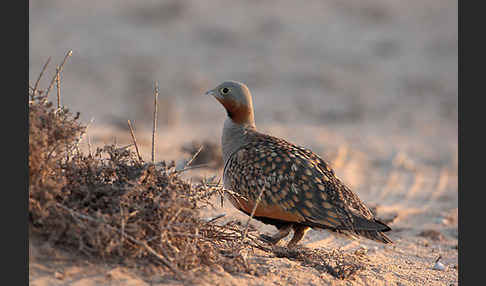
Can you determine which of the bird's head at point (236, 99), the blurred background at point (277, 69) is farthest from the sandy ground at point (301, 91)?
the bird's head at point (236, 99)

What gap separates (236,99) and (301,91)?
37.4 ft

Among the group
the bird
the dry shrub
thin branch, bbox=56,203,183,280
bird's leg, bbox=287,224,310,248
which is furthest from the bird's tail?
thin branch, bbox=56,203,183,280

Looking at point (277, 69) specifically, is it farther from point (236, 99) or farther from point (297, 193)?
point (297, 193)

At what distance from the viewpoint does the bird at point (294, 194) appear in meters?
4.32

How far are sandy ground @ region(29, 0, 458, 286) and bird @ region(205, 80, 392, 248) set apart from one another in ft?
1.20

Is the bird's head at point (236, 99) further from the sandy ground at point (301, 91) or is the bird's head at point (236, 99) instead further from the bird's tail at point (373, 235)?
the bird's tail at point (373, 235)

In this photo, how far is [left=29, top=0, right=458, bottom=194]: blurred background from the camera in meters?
12.6

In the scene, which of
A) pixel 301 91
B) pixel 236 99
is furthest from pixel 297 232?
pixel 301 91

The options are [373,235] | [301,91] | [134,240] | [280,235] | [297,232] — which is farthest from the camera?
[301,91]

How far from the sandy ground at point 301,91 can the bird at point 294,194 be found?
367 millimetres

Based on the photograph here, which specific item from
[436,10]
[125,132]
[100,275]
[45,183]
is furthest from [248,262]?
[436,10]

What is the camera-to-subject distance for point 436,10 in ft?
84.1

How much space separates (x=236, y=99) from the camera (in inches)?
209

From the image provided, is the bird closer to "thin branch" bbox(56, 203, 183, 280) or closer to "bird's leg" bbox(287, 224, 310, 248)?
"bird's leg" bbox(287, 224, 310, 248)
